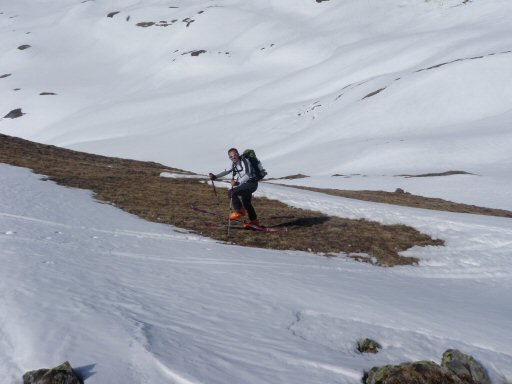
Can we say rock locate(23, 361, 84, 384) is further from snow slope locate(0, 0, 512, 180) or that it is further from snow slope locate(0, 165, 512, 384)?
snow slope locate(0, 0, 512, 180)

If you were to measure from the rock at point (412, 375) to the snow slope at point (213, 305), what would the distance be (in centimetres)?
26

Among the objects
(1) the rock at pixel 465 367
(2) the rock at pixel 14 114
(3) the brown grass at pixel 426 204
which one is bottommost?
(1) the rock at pixel 465 367

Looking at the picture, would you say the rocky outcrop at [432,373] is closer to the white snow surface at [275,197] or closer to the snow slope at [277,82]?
the white snow surface at [275,197]

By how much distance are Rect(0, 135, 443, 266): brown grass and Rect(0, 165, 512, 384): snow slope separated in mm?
934

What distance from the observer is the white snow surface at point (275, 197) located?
233 inches

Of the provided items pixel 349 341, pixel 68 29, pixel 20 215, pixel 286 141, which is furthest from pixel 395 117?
pixel 68 29

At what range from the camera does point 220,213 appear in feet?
55.9

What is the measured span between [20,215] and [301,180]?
2257 cm

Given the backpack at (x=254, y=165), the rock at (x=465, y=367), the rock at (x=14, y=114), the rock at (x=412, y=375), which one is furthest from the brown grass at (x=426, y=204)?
the rock at (x=14, y=114)

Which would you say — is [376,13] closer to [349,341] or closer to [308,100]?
[308,100]

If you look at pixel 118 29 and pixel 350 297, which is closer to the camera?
pixel 350 297

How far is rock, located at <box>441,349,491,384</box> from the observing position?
19.3 ft

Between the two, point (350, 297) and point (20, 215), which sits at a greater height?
point (20, 215)

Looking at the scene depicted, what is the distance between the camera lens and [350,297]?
9297mm
